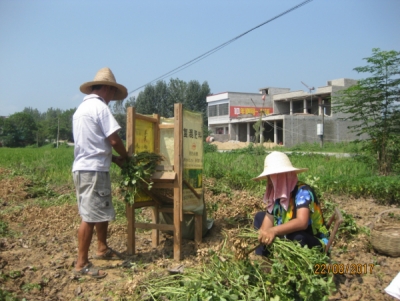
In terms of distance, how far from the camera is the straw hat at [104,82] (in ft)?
13.7

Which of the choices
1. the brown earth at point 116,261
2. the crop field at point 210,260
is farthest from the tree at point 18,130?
the brown earth at point 116,261

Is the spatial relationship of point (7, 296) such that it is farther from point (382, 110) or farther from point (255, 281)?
point (382, 110)

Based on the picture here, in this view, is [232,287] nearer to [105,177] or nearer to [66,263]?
[105,177]

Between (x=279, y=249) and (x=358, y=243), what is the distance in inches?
83.1

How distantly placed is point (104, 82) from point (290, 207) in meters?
2.29

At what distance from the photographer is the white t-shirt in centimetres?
388

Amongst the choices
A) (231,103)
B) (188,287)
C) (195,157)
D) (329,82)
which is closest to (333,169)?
(195,157)

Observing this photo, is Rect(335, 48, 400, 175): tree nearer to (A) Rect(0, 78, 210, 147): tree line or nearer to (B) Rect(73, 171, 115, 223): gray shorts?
(B) Rect(73, 171, 115, 223): gray shorts

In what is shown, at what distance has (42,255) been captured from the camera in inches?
180

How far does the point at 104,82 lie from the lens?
13.6 ft

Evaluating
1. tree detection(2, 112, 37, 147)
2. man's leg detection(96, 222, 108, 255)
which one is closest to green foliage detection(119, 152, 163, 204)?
man's leg detection(96, 222, 108, 255)

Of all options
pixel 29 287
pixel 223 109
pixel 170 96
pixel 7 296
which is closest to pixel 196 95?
pixel 170 96
